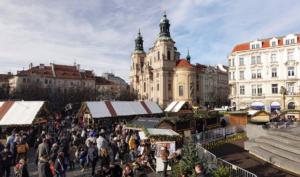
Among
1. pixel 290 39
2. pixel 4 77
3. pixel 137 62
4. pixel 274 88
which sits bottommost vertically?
pixel 274 88

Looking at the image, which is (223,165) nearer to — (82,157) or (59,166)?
(59,166)

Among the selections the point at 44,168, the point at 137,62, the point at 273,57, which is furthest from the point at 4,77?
the point at 44,168

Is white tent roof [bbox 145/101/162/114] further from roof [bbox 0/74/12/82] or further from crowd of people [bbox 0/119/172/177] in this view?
roof [bbox 0/74/12/82]

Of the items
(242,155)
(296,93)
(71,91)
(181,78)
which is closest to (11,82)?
(71,91)

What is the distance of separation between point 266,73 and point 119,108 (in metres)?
32.1

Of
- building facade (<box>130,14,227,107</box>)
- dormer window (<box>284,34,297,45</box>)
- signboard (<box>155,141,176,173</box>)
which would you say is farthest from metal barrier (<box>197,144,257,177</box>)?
building facade (<box>130,14,227,107</box>)

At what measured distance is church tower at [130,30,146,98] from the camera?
287 ft

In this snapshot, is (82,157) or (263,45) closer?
(82,157)

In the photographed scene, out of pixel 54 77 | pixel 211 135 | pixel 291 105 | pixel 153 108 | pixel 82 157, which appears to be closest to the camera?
pixel 82 157

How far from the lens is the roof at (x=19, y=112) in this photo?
67.1 ft

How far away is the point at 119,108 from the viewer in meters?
28.3

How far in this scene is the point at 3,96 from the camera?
5328 cm

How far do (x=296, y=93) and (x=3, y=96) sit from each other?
5494 cm

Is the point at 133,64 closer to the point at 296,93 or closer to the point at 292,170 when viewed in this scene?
the point at 296,93
